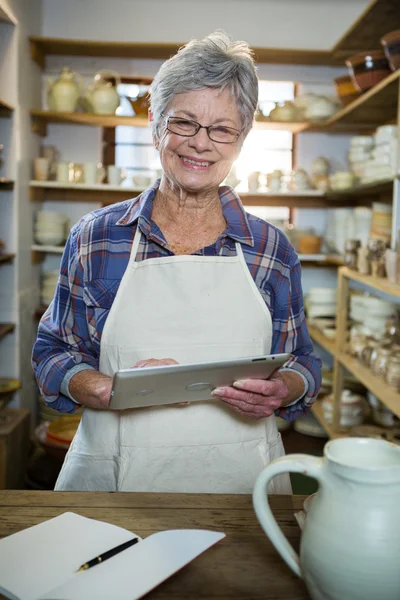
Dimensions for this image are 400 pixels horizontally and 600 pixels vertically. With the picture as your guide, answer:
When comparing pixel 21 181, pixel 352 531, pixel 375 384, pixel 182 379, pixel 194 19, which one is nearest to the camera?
pixel 352 531

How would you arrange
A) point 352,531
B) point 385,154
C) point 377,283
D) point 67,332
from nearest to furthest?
point 352,531 → point 67,332 → point 377,283 → point 385,154

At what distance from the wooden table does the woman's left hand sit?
0.68 feet

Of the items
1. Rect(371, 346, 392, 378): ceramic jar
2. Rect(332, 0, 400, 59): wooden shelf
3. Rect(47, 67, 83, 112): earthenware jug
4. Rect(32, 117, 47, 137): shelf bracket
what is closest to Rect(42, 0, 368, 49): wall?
Rect(332, 0, 400, 59): wooden shelf

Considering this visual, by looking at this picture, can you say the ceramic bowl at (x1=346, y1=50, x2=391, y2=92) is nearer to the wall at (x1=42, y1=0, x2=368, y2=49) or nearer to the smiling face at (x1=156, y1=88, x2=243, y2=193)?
the wall at (x1=42, y1=0, x2=368, y2=49)

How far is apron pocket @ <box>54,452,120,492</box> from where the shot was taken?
1.44m

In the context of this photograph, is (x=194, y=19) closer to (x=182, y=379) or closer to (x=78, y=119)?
(x=78, y=119)

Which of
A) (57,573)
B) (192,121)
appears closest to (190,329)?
(192,121)

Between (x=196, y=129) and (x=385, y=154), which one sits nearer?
(x=196, y=129)

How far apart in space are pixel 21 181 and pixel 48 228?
1.13 feet

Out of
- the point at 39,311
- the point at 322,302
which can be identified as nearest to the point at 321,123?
the point at 322,302

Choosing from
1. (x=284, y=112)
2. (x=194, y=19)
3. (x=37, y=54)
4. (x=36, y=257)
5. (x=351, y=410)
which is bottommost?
(x=351, y=410)

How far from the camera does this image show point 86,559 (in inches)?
34.8

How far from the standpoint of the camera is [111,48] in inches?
159

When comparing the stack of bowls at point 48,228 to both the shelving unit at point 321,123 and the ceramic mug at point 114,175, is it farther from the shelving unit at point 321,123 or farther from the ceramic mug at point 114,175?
the ceramic mug at point 114,175
